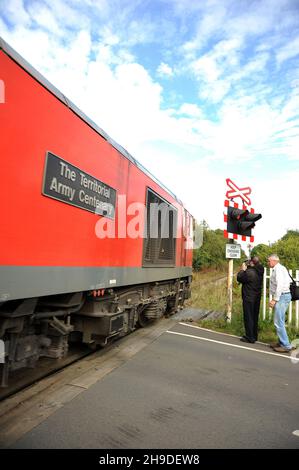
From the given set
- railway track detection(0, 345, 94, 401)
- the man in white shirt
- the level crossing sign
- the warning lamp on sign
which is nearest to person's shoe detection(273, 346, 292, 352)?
the man in white shirt

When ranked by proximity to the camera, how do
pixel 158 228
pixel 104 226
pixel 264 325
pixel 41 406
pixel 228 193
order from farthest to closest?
pixel 228 193, pixel 264 325, pixel 158 228, pixel 104 226, pixel 41 406

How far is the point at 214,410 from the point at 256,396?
0.79 metres

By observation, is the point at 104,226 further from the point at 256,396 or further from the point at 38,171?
the point at 256,396

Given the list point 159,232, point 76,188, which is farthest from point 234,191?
point 76,188

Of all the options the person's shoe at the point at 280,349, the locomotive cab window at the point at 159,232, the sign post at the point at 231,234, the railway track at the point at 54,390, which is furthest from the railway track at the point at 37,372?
the sign post at the point at 231,234

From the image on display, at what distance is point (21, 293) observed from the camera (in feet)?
9.80

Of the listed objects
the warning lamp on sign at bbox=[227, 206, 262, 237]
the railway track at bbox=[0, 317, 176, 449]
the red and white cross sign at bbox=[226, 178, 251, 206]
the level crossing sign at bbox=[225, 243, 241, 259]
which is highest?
the red and white cross sign at bbox=[226, 178, 251, 206]

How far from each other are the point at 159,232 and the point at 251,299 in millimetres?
2326

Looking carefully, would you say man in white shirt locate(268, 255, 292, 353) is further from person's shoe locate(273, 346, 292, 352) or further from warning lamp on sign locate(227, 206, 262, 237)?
warning lamp on sign locate(227, 206, 262, 237)

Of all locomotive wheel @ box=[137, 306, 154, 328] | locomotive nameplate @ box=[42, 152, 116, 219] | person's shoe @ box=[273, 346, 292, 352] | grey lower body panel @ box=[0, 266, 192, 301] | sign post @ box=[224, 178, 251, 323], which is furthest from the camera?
sign post @ box=[224, 178, 251, 323]

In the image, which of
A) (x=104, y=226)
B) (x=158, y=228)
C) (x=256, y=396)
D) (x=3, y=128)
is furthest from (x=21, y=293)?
(x=158, y=228)

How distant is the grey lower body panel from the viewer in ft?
9.37

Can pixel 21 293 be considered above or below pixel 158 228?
below
